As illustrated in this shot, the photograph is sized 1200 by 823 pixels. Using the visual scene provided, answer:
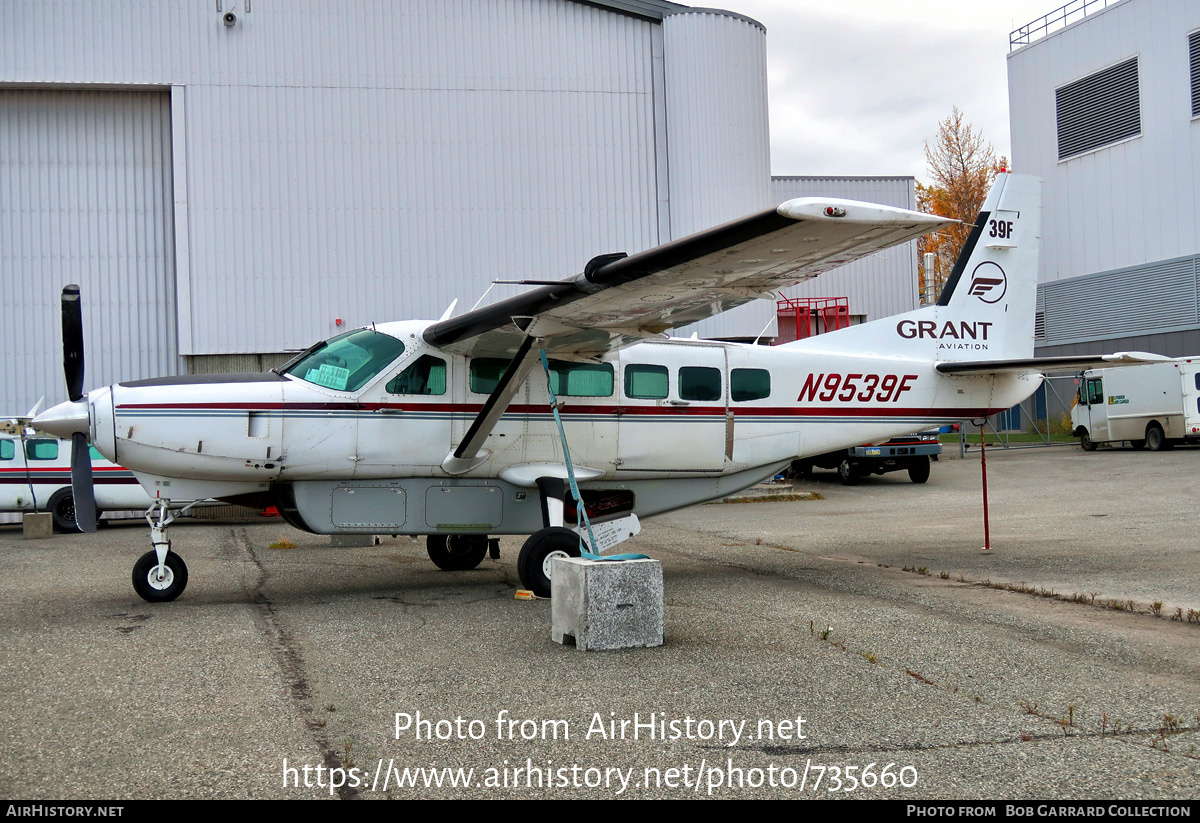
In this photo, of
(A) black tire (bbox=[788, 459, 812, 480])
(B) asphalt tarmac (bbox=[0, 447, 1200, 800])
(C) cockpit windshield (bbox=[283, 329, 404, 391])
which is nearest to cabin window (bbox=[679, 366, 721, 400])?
(B) asphalt tarmac (bbox=[0, 447, 1200, 800])

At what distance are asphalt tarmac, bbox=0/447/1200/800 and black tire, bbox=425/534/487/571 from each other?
0.25 metres

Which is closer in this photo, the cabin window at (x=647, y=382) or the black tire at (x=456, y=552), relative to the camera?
the cabin window at (x=647, y=382)

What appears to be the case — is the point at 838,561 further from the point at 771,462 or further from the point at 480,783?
the point at 480,783

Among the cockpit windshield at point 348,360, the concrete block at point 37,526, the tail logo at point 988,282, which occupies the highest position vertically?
the tail logo at point 988,282

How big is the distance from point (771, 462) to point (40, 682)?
23.1 feet

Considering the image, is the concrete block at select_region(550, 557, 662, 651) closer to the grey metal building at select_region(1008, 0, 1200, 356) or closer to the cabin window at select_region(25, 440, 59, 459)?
the cabin window at select_region(25, 440, 59, 459)

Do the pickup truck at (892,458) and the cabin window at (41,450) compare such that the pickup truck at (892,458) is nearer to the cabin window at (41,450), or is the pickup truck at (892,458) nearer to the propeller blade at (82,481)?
the cabin window at (41,450)

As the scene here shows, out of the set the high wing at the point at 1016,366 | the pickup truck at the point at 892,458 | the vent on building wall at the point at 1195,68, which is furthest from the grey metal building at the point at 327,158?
the vent on building wall at the point at 1195,68

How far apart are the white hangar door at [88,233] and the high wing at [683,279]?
12.5m

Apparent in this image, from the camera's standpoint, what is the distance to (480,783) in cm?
394

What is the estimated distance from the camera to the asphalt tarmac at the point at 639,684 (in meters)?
3.99

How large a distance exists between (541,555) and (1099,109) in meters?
31.5

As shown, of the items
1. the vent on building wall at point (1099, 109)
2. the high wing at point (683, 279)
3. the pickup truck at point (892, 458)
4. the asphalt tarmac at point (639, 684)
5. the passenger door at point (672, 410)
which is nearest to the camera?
the asphalt tarmac at point (639, 684)

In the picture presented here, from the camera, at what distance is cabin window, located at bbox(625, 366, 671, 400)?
9.92m
